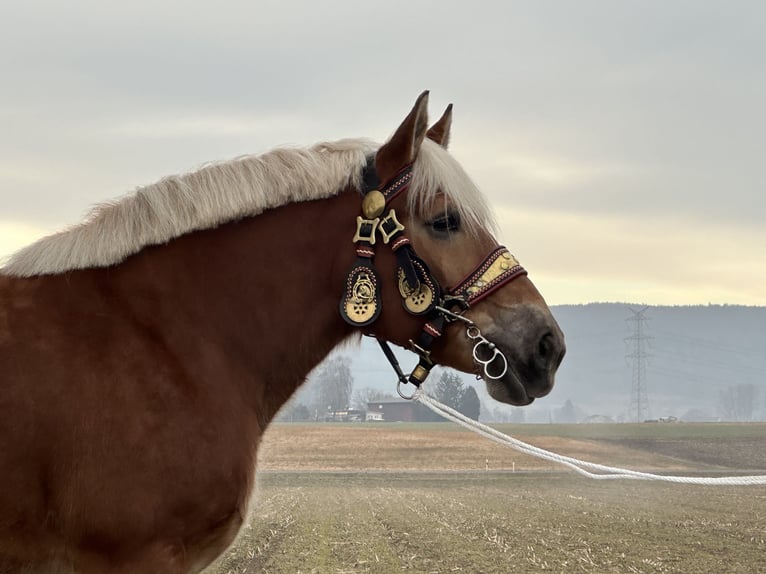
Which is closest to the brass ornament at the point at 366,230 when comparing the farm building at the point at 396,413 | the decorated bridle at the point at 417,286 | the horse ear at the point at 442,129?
the decorated bridle at the point at 417,286

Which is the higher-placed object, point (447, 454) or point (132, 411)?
point (132, 411)

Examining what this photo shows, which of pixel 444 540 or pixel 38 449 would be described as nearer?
pixel 38 449

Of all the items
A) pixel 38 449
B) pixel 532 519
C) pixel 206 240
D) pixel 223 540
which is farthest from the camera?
pixel 532 519

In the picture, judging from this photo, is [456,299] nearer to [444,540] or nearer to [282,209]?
[282,209]

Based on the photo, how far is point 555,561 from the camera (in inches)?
653

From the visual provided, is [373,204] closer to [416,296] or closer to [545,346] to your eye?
[416,296]

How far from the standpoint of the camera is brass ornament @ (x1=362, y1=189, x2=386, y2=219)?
446 cm

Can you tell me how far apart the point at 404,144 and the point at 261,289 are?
3.47 ft

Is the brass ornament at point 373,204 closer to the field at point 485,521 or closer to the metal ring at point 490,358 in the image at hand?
the metal ring at point 490,358

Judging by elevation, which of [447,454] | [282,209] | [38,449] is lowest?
[447,454]

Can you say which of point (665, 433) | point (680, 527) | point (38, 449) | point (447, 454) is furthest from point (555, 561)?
point (665, 433)

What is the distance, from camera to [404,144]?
14.8 feet

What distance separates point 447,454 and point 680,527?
42.7 m

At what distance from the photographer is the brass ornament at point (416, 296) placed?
440 cm
